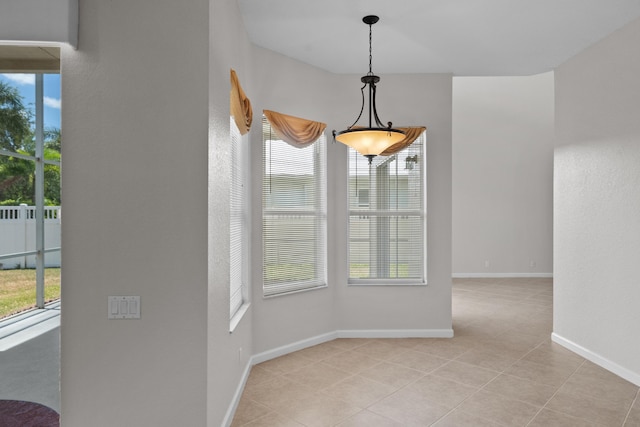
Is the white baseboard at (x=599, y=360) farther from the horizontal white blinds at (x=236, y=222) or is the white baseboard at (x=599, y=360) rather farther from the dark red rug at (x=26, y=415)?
the dark red rug at (x=26, y=415)

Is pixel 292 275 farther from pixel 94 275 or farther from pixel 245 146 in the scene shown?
pixel 94 275

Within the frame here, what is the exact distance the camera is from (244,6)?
3.00m

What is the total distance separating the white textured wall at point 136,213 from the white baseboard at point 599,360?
11.5ft

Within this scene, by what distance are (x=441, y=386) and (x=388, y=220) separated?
1878 millimetres

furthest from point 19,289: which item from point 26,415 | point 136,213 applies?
point 136,213

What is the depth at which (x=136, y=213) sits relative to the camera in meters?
1.96

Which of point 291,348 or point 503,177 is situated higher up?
point 503,177

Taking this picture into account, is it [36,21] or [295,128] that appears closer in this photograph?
[36,21]

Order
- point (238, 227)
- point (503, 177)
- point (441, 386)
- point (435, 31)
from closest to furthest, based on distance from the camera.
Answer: point (441, 386) < point (238, 227) < point (435, 31) < point (503, 177)

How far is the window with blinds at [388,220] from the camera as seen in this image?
175 inches

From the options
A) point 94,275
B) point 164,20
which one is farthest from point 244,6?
point 94,275

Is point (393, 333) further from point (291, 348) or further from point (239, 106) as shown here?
point (239, 106)

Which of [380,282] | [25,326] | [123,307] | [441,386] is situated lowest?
[441,386]

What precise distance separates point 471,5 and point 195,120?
239 cm
